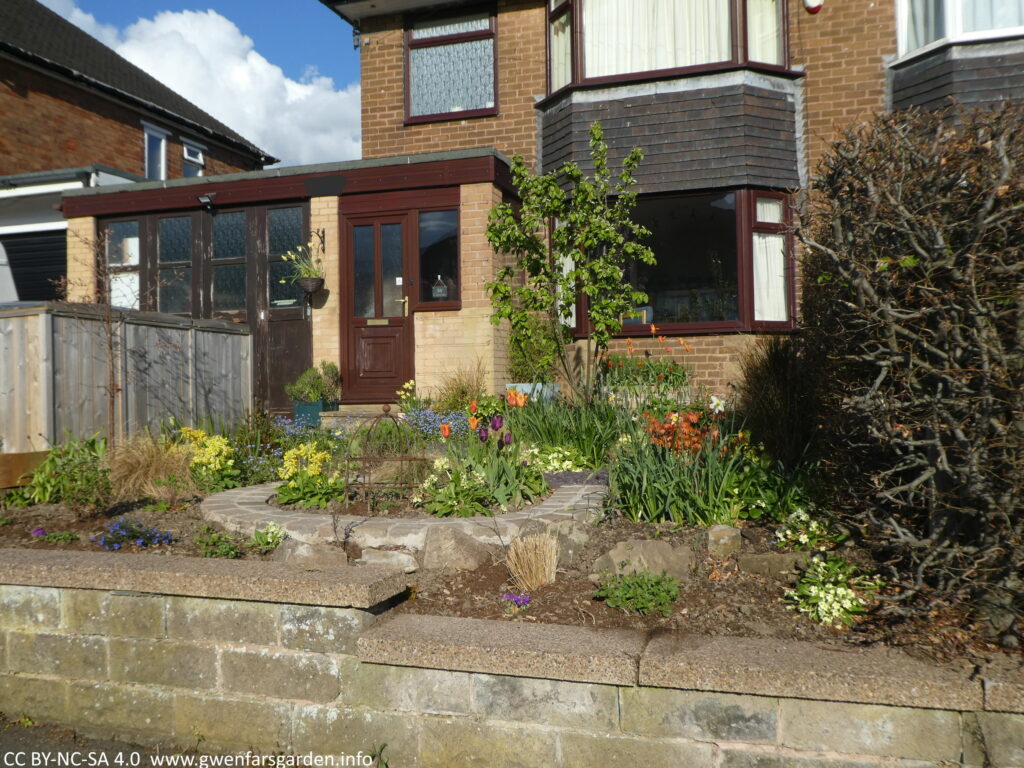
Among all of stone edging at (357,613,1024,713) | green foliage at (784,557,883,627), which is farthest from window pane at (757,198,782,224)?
stone edging at (357,613,1024,713)

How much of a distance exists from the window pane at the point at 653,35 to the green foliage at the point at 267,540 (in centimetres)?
798

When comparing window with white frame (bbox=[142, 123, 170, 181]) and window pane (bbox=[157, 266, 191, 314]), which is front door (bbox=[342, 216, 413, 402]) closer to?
window pane (bbox=[157, 266, 191, 314])

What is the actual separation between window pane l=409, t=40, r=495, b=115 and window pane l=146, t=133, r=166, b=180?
31.5 ft

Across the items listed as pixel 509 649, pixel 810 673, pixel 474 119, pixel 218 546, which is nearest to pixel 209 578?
pixel 218 546

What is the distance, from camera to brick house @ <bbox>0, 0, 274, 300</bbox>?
13664 millimetres

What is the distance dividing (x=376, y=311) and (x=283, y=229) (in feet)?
5.89

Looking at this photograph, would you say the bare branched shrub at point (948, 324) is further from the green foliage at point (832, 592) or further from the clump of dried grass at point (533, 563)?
the clump of dried grass at point (533, 563)

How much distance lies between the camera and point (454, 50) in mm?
11820

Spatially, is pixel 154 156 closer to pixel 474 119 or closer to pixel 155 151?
pixel 155 151

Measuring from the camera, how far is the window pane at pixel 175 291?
37.5 ft

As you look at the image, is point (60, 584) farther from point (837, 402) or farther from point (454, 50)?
point (454, 50)

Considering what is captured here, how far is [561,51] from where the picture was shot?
11.1 m

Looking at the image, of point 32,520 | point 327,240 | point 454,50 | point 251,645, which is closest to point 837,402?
point 251,645

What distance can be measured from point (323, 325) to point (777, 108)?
20.6ft
